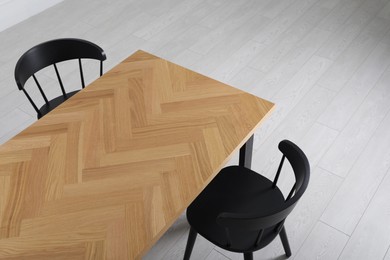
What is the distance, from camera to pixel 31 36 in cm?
333

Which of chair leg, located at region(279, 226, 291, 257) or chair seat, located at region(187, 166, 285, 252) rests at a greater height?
chair seat, located at region(187, 166, 285, 252)

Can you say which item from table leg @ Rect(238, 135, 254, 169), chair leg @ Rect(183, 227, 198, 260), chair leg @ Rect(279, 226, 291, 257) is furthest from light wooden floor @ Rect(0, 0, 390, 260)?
table leg @ Rect(238, 135, 254, 169)

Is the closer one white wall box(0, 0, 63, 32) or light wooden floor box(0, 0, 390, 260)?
light wooden floor box(0, 0, 390, 260)

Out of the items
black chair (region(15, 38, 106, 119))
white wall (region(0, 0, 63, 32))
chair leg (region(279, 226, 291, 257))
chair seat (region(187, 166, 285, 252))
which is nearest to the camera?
chair seat (region(187, 166, 285, 252))

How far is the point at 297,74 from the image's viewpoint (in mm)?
2979

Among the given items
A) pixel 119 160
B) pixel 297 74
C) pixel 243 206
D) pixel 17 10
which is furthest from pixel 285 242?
pixel 17 10

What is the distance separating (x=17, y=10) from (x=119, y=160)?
8.90 feet

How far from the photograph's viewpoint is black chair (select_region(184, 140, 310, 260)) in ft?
4.24

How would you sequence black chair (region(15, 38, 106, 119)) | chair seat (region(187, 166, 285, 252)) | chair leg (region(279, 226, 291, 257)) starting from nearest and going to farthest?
1. chair seat (region(187, 166, 285, 252))
2. chair leg (region(279, 226, 291, 257))
3. black chair (region(15, 38, 106, 119))

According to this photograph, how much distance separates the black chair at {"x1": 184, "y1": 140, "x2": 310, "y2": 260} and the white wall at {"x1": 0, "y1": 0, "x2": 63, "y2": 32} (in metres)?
2.73

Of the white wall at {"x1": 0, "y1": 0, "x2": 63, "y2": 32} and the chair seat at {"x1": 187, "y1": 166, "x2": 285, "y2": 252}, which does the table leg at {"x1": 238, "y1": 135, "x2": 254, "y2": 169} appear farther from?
the white wall at {"x1": 0, "y1": 0, "x2": 63, "y2": 32}

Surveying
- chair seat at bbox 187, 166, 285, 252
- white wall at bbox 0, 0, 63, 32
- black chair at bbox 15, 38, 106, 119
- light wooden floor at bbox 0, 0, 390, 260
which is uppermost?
black chair at bbox 15, 38, 106, 119

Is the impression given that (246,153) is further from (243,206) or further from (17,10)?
(17,10)

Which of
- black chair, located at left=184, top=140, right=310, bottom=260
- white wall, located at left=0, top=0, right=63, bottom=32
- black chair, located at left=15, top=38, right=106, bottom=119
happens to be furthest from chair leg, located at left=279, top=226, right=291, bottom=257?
white wall, located at left=0, top=0, right=63, bottom=32
